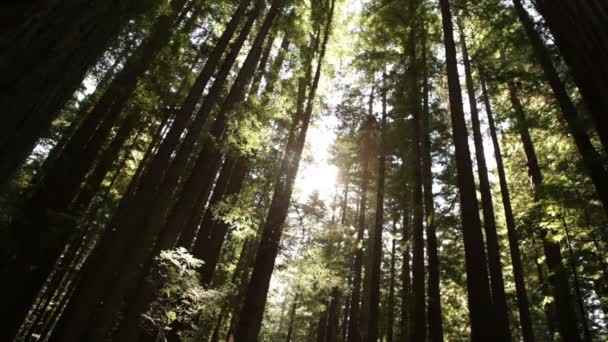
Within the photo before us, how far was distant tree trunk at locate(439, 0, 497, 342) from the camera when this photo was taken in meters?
5.91

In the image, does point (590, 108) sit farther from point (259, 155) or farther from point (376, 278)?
point (376, 278)

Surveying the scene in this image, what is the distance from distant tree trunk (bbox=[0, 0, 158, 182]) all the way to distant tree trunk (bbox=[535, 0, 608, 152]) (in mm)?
2927

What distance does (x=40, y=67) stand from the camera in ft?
3.48

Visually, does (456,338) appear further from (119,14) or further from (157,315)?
(119,14)

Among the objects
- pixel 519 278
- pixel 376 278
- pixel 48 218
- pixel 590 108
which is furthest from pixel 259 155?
pixel 519 278

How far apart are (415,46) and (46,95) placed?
13878 millimetres

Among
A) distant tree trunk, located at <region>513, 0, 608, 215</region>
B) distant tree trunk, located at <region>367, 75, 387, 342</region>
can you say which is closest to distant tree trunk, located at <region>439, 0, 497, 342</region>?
distant tree trunk, located at <region>513, 0, 608, 215</region>

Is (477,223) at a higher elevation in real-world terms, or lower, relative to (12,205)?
higher

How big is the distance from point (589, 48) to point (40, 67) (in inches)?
123

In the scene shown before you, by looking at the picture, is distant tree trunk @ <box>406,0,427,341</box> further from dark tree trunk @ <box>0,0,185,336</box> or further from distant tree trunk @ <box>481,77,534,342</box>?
dark tree trunk @ <box>0,0,185,336</box>

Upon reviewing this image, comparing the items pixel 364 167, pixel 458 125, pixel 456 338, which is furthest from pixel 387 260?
pixel 458 125

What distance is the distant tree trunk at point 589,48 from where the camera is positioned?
205 centimetres

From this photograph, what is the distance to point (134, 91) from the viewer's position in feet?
36.5

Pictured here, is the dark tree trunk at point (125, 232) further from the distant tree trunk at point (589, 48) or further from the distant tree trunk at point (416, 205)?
the distant tree trunk at point (416, 205)
